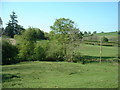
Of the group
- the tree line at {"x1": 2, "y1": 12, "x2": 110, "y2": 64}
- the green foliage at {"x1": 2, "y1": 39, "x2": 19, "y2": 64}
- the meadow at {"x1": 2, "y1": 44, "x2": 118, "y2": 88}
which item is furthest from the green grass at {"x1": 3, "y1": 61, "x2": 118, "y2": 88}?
the tree line at {"x1": 2, "y1": 12, "x2": 110, "y2": 64}

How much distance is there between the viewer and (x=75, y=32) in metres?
29.4

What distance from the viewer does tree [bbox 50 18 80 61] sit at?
29.7 meters

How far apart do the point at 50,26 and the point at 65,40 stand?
21.1 ft

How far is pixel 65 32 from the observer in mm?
32562

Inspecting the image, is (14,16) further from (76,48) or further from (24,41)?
(76,48)

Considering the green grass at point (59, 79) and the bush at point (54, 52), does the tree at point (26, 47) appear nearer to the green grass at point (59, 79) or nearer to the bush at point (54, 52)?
the bush at point (54, 52)

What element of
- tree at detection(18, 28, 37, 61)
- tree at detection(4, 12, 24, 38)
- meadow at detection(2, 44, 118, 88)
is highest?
tree at detection(4, 12, 24, 38)

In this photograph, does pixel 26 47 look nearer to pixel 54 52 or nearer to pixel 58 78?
pixel 54 52

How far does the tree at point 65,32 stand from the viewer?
29658 millimetres

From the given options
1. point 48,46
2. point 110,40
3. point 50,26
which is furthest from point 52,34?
point 110,40

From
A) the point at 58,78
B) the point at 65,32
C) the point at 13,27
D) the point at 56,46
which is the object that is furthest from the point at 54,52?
the point at 13,27

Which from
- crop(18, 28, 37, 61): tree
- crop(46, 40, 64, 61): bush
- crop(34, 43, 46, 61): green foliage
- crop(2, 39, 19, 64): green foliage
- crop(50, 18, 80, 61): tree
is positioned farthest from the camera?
crop(46, 40, 64, 61): bush

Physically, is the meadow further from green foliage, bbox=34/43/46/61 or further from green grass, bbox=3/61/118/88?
green foliage, bbox=34/43/46/61

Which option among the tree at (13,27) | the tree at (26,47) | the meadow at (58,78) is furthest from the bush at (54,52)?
the tree at (13,27)
